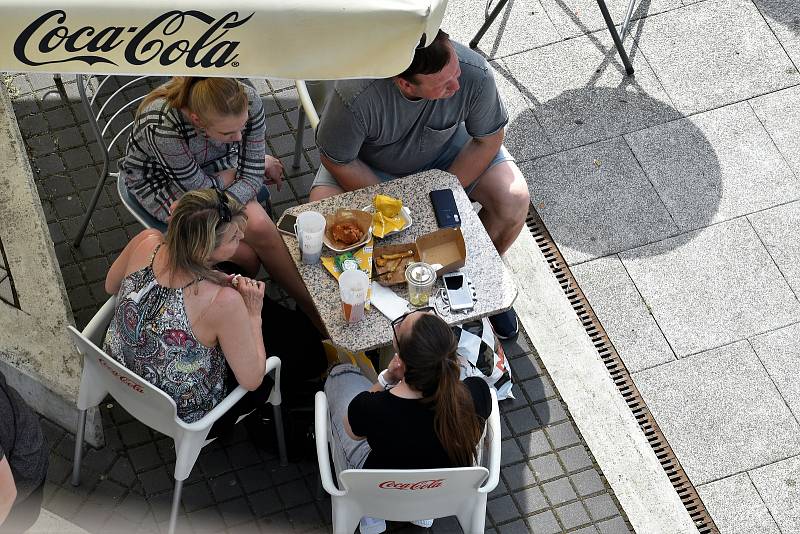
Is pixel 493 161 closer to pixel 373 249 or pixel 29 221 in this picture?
pixel 373 249

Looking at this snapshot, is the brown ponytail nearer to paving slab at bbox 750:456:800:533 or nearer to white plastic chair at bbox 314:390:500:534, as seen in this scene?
white plastic chair at bbox 314:390:500:534

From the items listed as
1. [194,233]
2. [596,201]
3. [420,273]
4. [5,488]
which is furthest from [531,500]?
[5,488]

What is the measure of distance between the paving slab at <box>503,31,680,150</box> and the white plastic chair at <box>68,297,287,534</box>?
2.77m

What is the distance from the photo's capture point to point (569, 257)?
18.4 ft

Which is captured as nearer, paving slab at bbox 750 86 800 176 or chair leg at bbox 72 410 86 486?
chair leg at bbox 72 410 86 486

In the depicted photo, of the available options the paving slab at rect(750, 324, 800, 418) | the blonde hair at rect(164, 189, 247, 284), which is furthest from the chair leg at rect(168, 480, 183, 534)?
the paving slab at rect(750, 324, 800, 418)

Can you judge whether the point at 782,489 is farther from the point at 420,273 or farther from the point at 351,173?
the point at 351,173

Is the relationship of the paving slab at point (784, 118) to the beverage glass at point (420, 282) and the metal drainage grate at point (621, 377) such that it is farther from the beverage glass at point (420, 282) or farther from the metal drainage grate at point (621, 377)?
the beverage glass at point (420, 282)

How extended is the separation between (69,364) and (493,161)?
2.34m

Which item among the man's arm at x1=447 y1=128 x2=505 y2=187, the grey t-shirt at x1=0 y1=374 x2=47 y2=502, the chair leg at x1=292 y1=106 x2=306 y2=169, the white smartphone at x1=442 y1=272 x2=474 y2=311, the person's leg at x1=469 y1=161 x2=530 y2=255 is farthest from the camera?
the chair leg at x1=292 y1=106 x2=306 y2=169

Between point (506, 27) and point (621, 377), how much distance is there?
2.54 metres

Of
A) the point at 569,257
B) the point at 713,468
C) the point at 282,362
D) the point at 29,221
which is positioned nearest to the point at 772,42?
the point at 569,257

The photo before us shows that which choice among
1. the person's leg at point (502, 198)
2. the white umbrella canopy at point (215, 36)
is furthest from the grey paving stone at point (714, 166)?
the white umbrella canopy at point (215, 36)

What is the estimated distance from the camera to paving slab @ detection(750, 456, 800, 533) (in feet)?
15.8
